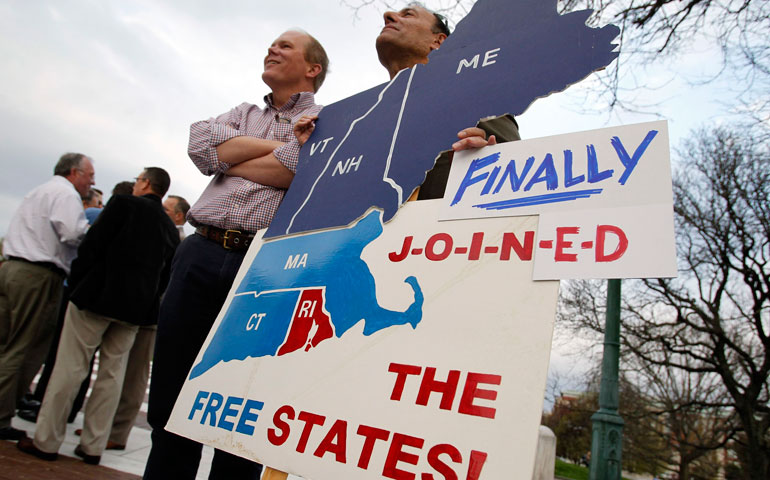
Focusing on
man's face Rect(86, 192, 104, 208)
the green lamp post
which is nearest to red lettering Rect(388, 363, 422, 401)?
A: man's face Rect(86, 192, 104, 208)

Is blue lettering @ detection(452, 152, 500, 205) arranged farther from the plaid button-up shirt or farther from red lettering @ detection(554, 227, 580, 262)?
the plaid button-up shirt

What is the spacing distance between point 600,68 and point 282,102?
1.33 m

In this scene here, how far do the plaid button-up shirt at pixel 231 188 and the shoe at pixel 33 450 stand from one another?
7.25 feet

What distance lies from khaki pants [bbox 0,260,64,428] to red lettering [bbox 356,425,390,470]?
3365mm

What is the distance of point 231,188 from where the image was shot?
5.74 ft

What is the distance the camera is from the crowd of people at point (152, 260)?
165 centimetres

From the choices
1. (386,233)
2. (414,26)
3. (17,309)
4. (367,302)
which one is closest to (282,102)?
(414,26)

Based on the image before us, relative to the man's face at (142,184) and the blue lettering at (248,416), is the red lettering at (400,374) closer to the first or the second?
the blue lettering at (248,416)

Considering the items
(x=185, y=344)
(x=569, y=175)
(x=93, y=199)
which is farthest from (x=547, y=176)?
(x=93, y=199)

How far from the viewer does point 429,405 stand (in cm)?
89

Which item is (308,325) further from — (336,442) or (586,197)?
(586,197)

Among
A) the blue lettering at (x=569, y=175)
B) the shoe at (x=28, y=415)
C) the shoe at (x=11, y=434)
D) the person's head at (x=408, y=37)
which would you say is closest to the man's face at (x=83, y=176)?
the shoe at (x=11, y=434)

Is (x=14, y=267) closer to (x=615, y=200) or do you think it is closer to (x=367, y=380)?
(x=367, y=380)

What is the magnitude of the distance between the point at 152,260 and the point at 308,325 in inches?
101
